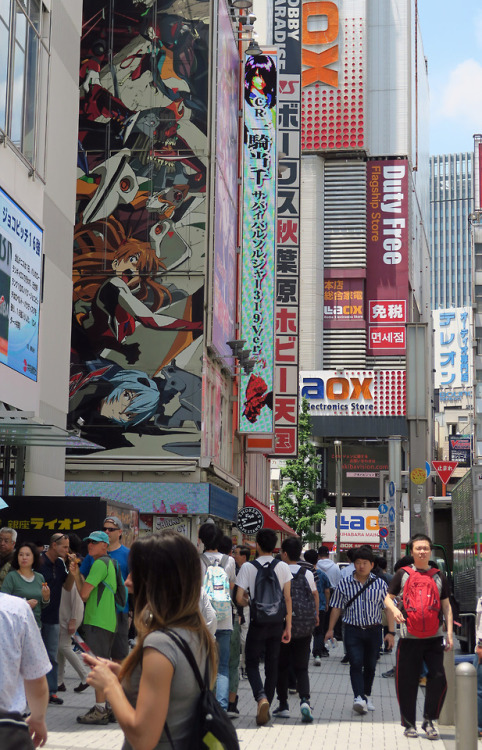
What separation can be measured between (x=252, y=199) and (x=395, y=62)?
156ft

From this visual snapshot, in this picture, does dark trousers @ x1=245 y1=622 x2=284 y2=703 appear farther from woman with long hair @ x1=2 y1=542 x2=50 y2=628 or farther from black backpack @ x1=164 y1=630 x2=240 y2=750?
black backpack @ x1=164 y1=630 x2=240 y2=750

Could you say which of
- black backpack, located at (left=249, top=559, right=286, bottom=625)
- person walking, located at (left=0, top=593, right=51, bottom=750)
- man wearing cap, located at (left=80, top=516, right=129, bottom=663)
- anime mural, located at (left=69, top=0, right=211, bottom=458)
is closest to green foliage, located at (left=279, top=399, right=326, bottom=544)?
anime mural, located at (left=69, top=0, right=211, bottom=458)

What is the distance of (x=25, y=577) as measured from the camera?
467 inches

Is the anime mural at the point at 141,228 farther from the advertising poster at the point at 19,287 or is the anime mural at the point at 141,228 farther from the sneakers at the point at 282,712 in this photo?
the sneakers at the point at 282,712

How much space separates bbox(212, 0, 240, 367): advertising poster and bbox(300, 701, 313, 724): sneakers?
1904cm

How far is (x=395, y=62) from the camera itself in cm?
7969

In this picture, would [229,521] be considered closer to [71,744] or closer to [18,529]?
[18,529]

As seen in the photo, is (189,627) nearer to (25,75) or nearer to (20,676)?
(20,676)

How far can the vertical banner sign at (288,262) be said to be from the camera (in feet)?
136

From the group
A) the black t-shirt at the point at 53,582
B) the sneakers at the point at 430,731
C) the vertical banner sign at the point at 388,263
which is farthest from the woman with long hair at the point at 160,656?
the vertical banner sign at the point at 388,263

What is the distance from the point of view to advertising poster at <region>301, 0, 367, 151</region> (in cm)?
7650

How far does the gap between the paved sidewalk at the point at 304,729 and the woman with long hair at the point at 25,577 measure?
47.7 inches

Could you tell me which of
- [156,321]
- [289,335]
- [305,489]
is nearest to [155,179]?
[156,321]

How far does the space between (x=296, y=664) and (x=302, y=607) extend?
0.58 metres
